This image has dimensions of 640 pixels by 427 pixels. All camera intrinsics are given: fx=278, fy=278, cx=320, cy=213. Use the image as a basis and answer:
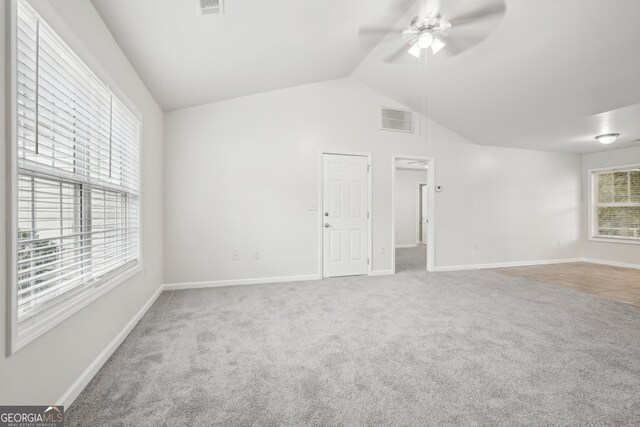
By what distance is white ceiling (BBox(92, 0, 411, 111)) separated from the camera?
7.04ft

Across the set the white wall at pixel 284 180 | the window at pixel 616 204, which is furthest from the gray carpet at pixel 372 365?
the window at pixel 616 204

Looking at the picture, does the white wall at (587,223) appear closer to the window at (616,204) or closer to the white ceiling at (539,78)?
the window at (616,204)

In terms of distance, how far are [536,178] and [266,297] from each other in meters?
5.93

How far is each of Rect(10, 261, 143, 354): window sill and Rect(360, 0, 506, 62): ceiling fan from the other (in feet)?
10.9

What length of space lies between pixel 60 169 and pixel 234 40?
6.25 ft

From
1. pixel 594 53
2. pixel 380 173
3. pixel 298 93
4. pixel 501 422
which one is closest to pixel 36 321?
pixel 501 422

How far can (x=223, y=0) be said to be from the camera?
2.11 m

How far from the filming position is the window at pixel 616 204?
550cm

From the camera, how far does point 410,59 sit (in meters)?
3.55

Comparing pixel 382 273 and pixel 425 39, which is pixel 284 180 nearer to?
pixel 382 273

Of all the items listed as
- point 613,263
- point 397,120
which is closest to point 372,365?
point 397,120

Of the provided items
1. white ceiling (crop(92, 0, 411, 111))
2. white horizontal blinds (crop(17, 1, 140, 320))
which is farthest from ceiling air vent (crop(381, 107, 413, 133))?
white horizontal blinds (crop(17, 1, 140, 320))

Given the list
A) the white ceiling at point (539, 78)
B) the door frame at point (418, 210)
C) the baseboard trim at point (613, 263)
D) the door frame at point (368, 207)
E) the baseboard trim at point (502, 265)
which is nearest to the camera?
the white ceiling at point (539, 78)

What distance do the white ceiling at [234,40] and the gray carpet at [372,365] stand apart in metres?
2.47
